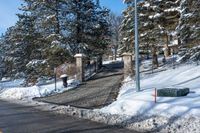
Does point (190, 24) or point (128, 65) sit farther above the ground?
point (190, 24)

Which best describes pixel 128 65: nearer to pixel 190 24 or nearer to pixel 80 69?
pixel 80 69

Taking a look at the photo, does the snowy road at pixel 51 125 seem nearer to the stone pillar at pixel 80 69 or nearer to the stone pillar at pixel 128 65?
the stone pillar at pixel 128 65

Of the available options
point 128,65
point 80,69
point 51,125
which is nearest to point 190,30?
point 128,65

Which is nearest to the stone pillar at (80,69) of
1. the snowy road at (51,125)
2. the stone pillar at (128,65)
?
the stone pillar at (128,65)

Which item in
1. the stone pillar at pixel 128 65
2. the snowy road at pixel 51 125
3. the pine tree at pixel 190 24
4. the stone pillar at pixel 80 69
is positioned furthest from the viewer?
the stone pillar at pixel 80 69

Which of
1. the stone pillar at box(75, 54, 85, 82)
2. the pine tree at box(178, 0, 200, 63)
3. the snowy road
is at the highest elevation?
the pine tree at box(178, 0, 200, 63)

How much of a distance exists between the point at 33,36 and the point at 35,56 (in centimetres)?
261

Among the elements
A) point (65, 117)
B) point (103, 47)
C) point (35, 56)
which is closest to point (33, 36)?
point (35, 56)

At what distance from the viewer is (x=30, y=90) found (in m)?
32.0

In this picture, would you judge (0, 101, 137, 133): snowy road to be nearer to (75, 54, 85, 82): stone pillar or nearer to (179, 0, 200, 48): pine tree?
(179, 0, 200, 48): pine tree

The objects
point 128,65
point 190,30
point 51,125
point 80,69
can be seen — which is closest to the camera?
point 51,125

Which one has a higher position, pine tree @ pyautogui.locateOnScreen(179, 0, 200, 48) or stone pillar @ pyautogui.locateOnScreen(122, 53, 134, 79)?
pine tree @ pyautogui.locateOnScreen(179, 0, 200, 48)

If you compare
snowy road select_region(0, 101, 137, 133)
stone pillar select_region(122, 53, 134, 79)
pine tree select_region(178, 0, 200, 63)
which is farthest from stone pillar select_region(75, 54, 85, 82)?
snowy road select_region(0, 101, 137, 133)

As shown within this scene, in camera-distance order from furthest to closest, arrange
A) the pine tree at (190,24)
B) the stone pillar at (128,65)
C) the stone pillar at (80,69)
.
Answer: the stone pillar at (80,69)
the stone pillar at (128,65)
the pine tree at (190,24)
